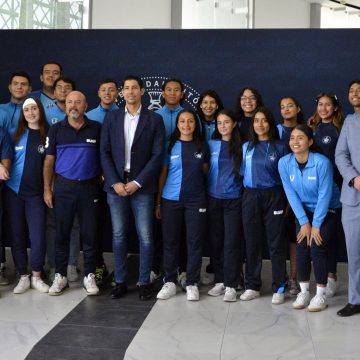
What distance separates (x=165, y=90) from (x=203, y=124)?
0.47 metres

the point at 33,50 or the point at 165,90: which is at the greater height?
the point at 33,50

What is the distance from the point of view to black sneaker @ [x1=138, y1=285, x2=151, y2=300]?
424 cm

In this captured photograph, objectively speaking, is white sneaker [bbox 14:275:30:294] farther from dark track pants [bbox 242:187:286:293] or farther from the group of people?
dark track pants [bbox 242:187:286:293]

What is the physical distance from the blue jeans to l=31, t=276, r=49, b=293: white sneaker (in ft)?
1.74

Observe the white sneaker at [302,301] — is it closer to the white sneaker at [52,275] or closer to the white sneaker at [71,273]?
the white sneaker at [71,273]

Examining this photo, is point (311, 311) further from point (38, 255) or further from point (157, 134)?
point (38, 255)

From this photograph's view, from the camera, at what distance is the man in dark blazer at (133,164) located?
4.20 meters

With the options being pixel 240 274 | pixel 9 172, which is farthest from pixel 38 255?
pixel 240 274

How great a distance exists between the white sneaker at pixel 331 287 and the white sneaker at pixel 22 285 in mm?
2215

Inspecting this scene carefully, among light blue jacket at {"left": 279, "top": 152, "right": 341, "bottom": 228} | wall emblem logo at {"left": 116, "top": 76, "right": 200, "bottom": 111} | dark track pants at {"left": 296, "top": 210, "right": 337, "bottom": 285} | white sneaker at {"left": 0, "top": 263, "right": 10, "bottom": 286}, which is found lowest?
white sneaker at {"left": 0, "top": 263, "right": 10, "bottom": 286}

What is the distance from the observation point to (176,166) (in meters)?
4.29

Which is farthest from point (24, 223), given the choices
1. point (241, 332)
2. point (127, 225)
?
point (241, 332)

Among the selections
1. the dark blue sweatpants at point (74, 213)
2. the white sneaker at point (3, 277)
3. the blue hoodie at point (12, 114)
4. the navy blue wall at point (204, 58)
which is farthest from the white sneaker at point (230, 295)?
the blue hoodie at point (12, 114)

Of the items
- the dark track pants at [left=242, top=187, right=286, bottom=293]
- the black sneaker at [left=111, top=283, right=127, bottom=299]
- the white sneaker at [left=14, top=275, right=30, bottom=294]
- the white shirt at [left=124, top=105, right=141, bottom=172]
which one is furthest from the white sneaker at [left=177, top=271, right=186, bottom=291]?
the white sneaker at [left=14, top=275, right=30, bottom=294]
